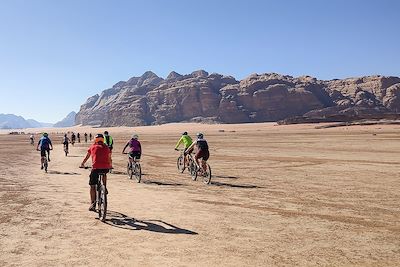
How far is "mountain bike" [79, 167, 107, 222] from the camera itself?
9742 millimetres

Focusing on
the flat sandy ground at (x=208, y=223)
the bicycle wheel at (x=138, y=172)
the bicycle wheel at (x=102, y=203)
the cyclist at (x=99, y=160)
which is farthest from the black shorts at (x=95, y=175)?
the bicycle wheel at (x=138, y=172)

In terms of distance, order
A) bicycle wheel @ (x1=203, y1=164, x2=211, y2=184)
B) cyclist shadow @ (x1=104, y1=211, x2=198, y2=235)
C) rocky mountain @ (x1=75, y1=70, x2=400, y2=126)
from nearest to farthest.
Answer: cyclist shadow @ (x1=104, y1=211, x2=198, y2=235) < bicycle wheel @ (x1=203, y1=164, x2=211, y2=184) < rocky mountain @ (x1=75, y1=70, x2=400, y2=126)

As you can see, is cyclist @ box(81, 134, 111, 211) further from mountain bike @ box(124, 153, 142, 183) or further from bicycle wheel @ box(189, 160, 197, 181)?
bicycle wheel @ box(189, 160, 197, 181)

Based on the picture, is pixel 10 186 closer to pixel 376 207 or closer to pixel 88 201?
pixel 88 201

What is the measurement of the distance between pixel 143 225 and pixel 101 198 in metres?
1.53

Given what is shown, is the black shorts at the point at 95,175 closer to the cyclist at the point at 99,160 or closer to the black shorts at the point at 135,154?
the cyclist at the point at 99,160

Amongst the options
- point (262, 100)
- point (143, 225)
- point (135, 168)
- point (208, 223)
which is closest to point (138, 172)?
point (135, 168)

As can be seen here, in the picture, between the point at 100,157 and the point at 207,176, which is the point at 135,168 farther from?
the point at 100,157

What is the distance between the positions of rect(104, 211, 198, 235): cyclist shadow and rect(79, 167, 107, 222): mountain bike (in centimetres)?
20

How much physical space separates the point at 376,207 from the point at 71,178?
42.5 ft

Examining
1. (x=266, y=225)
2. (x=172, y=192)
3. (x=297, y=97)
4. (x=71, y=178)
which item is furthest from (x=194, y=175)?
(x=297, y=97)

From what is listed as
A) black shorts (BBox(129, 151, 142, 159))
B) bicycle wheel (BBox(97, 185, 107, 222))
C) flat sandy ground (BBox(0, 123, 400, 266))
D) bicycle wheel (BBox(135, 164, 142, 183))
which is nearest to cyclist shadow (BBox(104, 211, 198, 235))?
flat sandy ground (BBox(0, 123, 400, 266))

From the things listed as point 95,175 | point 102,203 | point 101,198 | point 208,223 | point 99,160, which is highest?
point 99,160

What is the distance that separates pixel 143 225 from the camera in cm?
930
